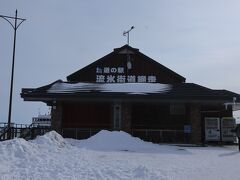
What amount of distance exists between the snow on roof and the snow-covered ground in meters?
7.45

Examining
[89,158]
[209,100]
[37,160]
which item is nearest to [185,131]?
[209,100]

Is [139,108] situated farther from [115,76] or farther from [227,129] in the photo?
[115,76]

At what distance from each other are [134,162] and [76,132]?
1164cm

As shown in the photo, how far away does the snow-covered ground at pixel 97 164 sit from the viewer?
1153 centimetres

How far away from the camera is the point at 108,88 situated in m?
26.2

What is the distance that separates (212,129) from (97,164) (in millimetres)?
15560

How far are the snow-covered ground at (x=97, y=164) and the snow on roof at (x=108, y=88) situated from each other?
7.45 m

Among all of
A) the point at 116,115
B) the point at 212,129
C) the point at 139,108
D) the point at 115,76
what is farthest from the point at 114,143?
the point at 115,76

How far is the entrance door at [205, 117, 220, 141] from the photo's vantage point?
27.0m

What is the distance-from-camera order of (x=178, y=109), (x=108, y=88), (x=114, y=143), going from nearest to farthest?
1. (x=114, y=143)
2. (x=108, y=88)
3. (x=178, y=109)

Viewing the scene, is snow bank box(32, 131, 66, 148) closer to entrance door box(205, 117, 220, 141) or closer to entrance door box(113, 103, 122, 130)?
entrance door box(113, 103, 122, 130)

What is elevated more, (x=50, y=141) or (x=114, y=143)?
(x=50, y=141)

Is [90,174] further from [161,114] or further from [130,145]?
[161,114]

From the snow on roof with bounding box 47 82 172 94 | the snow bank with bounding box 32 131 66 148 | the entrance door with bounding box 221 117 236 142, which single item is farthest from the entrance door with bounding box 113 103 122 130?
the snow bank with bounding box 32 131 66 148
